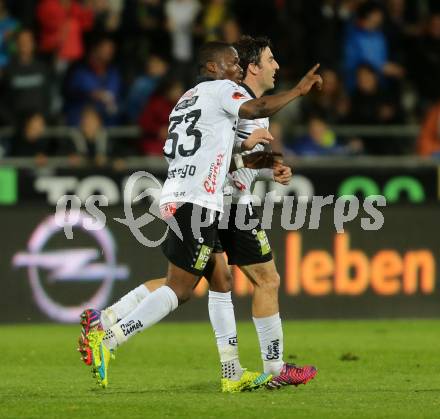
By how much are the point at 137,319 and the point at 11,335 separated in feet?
15.6

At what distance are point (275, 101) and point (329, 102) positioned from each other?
9.17m

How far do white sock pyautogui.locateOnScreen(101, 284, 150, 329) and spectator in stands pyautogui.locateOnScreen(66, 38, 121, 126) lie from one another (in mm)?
8018

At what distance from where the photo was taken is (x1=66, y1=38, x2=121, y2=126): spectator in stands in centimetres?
1630

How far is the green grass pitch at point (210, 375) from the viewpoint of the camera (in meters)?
7.57

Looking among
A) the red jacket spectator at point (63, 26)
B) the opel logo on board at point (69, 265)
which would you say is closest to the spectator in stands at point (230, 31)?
the red jacket spectator at point (63, 26)

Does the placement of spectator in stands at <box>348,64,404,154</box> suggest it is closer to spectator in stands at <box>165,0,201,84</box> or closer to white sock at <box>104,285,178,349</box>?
spectator in stands at <box>165,0,201,84</box>

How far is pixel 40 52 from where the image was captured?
16.8m

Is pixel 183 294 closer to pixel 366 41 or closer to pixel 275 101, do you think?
pixel 275 101

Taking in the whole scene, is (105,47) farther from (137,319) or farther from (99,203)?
(137,319)

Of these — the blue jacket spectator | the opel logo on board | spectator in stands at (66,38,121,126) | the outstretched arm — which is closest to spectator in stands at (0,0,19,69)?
spectator in stands at (66,38,121,126)

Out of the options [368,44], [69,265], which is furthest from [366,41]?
[69,265]

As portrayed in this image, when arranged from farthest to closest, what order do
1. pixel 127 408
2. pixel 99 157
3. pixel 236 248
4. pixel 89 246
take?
pixel 99 157 < pixel 89 246 < pixel 236 248 < pixel 127 408

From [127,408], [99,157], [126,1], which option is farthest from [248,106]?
[126,1]

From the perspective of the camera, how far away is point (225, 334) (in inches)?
334
